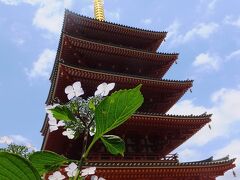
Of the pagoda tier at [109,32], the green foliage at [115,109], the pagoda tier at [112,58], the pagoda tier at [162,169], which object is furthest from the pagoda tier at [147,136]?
the green foliage at [115,109]

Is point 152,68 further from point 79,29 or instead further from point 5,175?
point 5,175

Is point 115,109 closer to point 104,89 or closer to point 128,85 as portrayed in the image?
point 104,89

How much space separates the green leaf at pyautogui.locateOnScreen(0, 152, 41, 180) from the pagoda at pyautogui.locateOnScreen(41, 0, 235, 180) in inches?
347

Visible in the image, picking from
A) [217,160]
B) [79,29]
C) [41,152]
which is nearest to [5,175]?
[41,152]

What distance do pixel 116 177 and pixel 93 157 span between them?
57.9 inches

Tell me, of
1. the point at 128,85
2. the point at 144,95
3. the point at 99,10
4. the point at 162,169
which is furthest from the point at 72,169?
the point at 99,10

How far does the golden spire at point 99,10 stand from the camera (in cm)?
2070

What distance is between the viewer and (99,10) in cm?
2102

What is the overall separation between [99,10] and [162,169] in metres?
13.3

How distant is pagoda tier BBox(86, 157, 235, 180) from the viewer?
9770 mm

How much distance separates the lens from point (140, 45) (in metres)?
17.4

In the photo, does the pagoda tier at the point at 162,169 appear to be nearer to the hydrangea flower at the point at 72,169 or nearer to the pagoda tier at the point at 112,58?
the pagoda tier at the point at 112,58

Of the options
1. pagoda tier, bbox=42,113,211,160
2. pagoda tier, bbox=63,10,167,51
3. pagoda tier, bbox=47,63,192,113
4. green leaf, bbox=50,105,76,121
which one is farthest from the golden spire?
green leaf, bbox=50,105,76,121

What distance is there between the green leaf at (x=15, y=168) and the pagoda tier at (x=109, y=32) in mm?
14608
